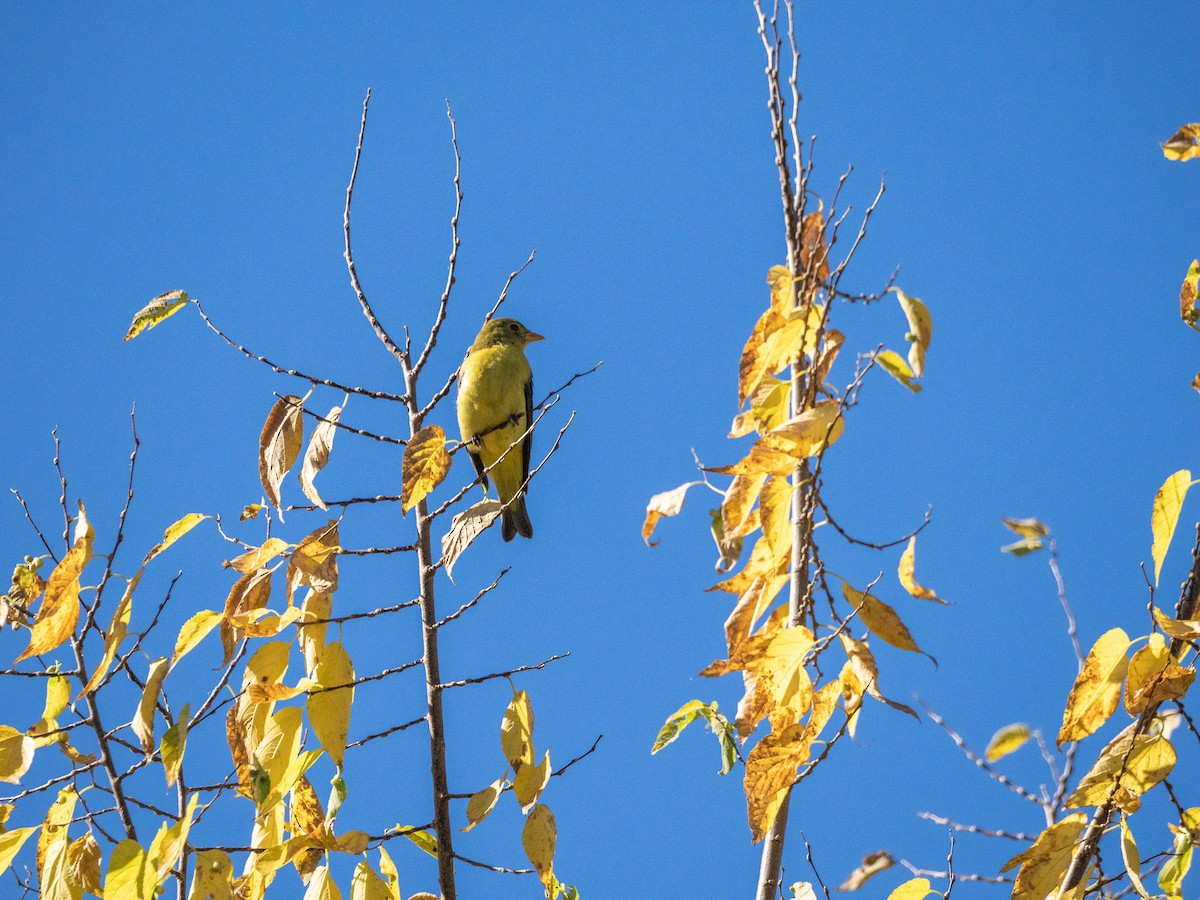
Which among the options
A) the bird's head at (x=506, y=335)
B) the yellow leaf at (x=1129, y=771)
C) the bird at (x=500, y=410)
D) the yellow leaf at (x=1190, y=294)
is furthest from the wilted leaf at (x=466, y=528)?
the bird's head at (x=506, y=335)

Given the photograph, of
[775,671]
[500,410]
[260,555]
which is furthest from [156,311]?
[500,410]

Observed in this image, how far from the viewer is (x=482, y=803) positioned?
7.67 feet

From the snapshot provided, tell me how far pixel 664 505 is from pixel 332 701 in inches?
29.2

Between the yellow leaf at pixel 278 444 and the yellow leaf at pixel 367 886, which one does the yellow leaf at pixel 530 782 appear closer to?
the yellow leaf at pixel 367 886

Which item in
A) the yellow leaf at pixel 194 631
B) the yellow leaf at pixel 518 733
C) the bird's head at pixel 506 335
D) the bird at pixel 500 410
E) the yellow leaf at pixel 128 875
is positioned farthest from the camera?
the bird's head at pixel 506 335

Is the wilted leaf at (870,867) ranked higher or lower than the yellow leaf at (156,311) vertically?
lower

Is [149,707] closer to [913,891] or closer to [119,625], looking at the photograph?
[119,625]

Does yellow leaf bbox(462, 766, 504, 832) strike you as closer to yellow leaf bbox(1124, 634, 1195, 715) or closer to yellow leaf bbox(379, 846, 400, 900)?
yellow leaf bbox(379, 846, 400, 900)

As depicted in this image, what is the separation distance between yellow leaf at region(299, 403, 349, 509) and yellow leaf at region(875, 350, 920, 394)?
114 centimetres

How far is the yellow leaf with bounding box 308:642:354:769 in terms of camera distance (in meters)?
2.16

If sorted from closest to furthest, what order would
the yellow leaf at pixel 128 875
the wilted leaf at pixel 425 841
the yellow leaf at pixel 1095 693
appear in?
the yellow leaf at pixel 128 875
the yellow leaf at pixel 1095 693
the wilted leaf at pixel 425 841

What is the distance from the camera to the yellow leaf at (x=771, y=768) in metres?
1.87

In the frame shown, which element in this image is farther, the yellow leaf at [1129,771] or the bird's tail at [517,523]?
the bird's tail at [517,523]

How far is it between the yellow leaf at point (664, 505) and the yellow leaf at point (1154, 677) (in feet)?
2.71
